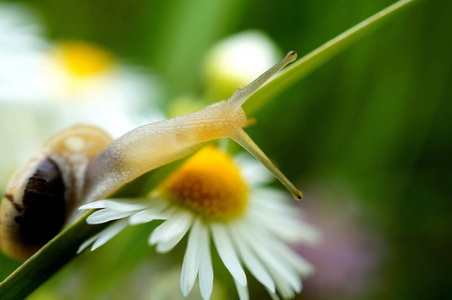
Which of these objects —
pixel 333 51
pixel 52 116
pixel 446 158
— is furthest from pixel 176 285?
pixel 446 158

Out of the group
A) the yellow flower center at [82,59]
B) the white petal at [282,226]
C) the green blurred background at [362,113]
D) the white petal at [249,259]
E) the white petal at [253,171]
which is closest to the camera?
the white petal at [249,259]

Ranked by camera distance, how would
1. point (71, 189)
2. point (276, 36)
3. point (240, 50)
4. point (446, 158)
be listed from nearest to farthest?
point (71, 189) → point (240, 50) → point (446, 158) → point (276, 36)

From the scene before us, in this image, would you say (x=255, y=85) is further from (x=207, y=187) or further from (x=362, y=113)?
(x=362, y=113)

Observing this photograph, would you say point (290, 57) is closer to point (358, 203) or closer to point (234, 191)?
point (234, 191)

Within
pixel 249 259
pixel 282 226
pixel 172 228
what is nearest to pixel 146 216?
pixel 172 228

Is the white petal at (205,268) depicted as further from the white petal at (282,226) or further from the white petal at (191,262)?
the white petal at (282,226)

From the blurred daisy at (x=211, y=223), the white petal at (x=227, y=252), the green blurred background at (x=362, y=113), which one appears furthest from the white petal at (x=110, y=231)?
the green blurred background at (x=362, y=113)

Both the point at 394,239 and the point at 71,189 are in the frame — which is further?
the point at 394,239
